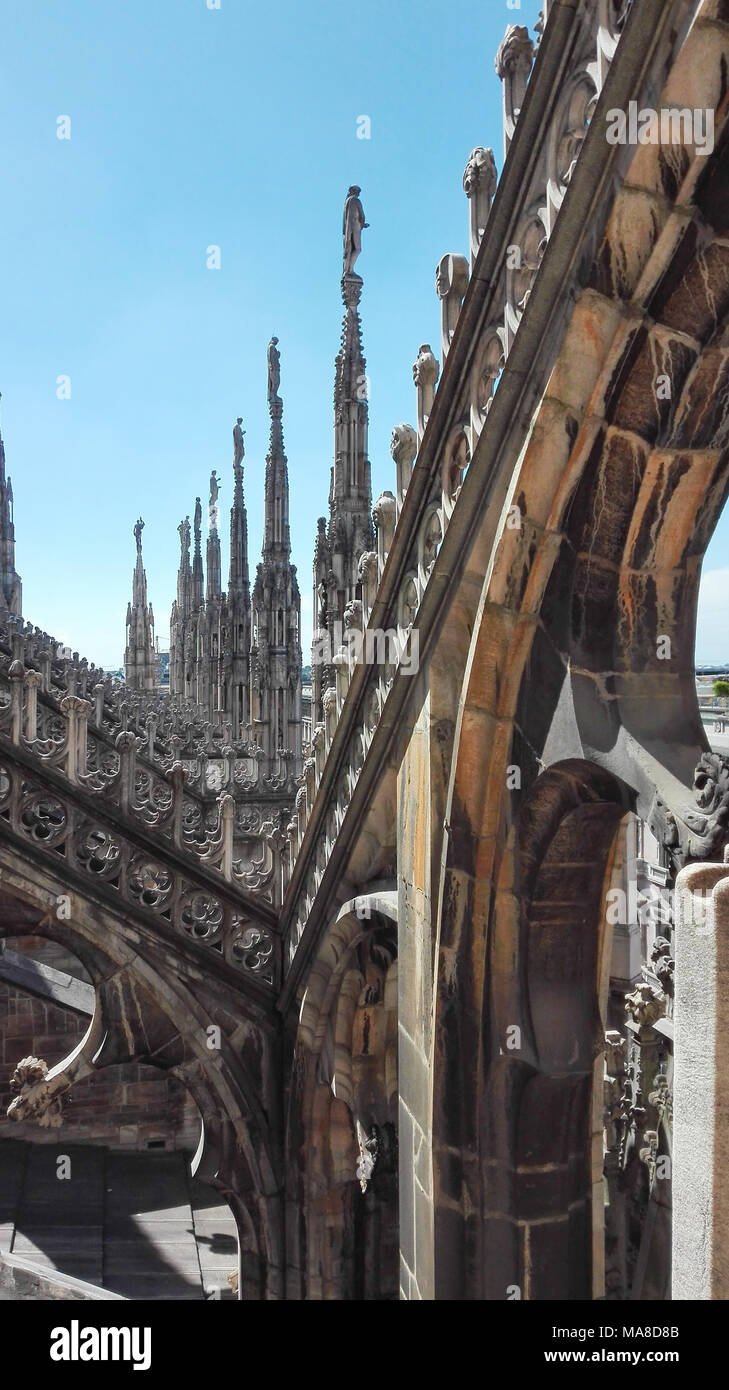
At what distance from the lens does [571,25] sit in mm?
2980

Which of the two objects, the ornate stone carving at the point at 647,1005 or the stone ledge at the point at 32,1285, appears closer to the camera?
the stone ledge at the point at 32,1285

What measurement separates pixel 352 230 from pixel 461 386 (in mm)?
15714

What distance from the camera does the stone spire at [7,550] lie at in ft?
128

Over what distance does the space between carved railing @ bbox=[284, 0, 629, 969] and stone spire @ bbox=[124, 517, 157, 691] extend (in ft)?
156

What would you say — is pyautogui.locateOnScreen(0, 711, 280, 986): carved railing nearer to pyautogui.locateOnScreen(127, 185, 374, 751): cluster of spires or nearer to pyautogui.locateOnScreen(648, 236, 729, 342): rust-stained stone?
pyautogui.locateOnScreen(127, 185, 374, 751): cluster of spires

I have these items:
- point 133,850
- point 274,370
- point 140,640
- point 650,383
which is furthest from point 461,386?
point 140,640

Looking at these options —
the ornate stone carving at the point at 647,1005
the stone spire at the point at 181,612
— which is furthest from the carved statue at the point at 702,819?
the stone spire at the point at 181,612

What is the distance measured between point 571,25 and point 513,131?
0.39m

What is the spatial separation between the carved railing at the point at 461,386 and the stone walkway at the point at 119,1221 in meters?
6.05

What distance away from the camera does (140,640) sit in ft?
175

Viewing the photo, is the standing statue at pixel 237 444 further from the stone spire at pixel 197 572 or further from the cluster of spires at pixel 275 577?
the stone spire at pixel 197 572

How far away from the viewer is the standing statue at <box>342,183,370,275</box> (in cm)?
1795
